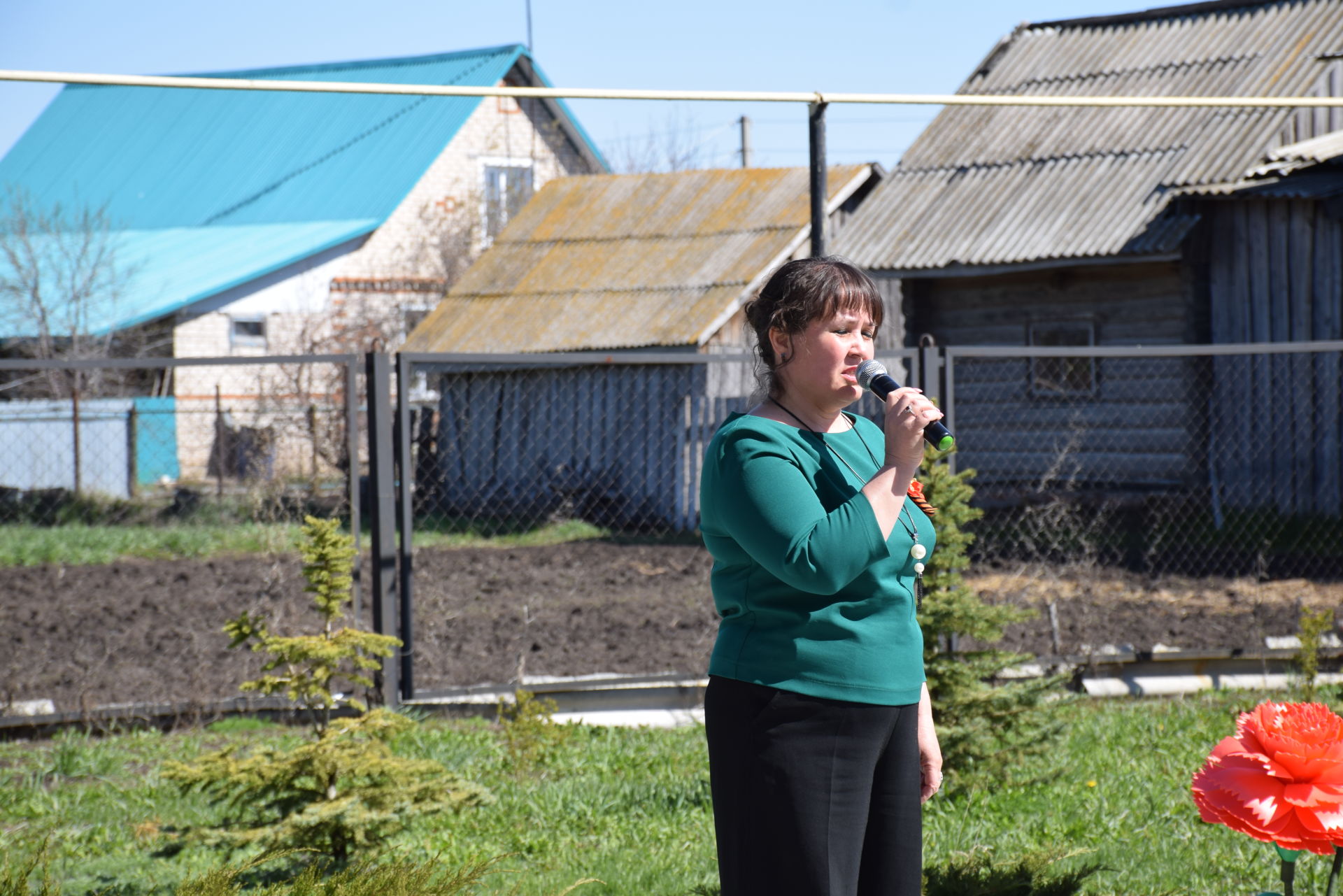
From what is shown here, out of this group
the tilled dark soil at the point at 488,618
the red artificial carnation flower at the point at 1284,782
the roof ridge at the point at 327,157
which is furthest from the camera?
the roof ridge at the point at 327,157

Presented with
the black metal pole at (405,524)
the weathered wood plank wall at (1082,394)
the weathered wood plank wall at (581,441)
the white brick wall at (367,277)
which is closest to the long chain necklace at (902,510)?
the black metal pole at (405,524)

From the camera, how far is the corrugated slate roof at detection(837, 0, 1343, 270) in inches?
482

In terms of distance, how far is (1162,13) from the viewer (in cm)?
1484

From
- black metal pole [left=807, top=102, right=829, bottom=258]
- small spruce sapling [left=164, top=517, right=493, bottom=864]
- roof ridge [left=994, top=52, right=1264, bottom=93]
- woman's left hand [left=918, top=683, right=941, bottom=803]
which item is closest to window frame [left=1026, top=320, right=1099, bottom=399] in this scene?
roof ridge [left=994, top=52, right=1264, bottom=93]

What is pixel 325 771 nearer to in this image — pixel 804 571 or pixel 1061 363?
pixel 804 571

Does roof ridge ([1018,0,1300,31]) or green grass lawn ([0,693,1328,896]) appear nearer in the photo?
green grass lawn ([0,693,1328,896])

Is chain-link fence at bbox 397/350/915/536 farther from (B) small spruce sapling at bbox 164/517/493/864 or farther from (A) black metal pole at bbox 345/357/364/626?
(B) small spruce sapling at bbox 164/517/493/864

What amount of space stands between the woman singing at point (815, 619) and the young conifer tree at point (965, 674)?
228 cm

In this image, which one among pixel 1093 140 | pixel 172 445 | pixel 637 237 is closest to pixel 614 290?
pixel 637 237

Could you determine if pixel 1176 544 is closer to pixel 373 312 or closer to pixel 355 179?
pixel 373 312

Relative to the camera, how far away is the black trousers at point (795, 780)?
2.11 meters

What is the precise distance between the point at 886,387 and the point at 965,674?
268 centimetres

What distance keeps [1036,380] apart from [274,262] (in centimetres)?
1260

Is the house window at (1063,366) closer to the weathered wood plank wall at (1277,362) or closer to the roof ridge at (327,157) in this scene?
the weathered wood plank wall at (1277,362)
